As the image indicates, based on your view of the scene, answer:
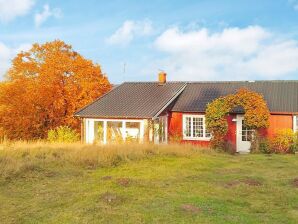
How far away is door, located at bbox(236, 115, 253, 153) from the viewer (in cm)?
2638

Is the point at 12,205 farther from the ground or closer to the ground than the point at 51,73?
closer to the ground

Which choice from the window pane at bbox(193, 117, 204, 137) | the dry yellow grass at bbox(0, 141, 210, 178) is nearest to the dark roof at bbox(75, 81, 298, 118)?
the window pane at bbox(193, 117, 204, 137)

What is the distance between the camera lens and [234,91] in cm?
2948

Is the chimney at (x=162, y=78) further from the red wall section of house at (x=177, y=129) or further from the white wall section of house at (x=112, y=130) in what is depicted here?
the white wall section of house at (x=112, y=130)

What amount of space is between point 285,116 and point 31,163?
1718 centimetres

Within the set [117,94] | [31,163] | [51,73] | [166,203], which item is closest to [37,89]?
[51,73]

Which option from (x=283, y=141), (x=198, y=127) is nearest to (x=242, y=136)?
(x=283, y=141)

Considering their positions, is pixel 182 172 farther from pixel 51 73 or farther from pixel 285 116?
pixel 51 73

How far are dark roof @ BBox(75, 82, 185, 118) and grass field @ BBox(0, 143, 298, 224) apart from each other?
7438 mm

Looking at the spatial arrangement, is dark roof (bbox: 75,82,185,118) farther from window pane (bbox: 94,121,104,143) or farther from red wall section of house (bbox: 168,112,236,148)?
red wall section of house (bbox: 168,112,236,148)

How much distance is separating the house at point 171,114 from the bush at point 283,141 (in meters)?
0.95

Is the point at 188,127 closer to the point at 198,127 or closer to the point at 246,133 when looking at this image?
the point at 198,127

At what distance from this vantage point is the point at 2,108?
1167 inches

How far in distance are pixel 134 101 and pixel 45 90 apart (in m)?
7.16
